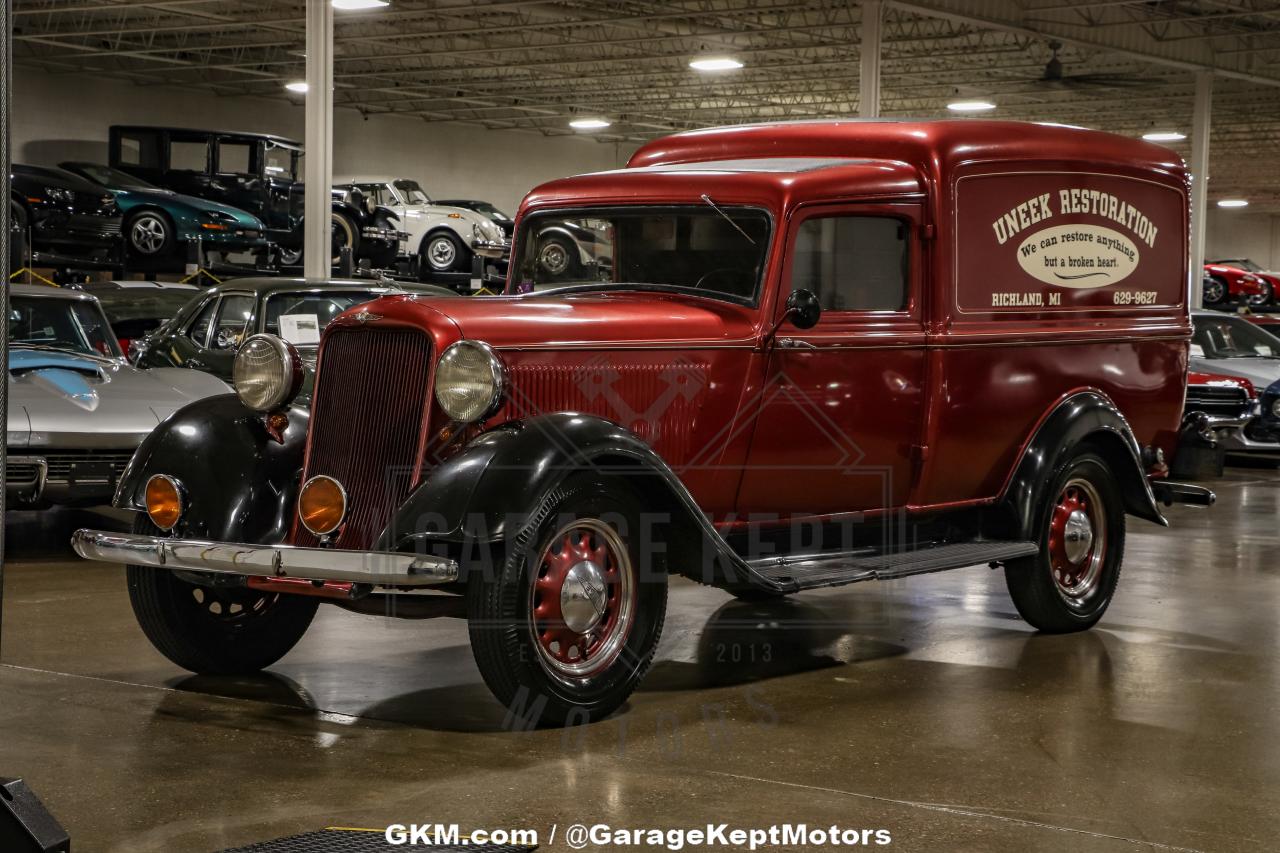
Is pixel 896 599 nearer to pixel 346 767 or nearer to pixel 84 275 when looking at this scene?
pixel 346 767

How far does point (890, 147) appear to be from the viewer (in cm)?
668

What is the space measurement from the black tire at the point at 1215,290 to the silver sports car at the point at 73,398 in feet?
69.6

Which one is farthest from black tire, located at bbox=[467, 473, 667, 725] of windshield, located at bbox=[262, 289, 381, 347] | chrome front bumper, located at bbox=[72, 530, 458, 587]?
windshield, located at bbox=[262, 289, 381, 347]

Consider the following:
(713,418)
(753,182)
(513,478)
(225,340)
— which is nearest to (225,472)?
(513,478)

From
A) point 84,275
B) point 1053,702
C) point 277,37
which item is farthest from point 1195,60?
point 1053,702

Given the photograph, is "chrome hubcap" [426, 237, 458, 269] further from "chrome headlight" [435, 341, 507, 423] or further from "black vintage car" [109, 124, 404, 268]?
"chrome headlight" [435, 341, 507, 423]

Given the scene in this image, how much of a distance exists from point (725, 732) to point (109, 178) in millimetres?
15238

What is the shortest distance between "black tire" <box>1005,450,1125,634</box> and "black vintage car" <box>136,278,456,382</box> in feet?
16.9

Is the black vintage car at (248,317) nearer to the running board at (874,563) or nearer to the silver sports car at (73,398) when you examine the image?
the silver sports car at (73,398)

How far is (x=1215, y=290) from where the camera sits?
26969 mm

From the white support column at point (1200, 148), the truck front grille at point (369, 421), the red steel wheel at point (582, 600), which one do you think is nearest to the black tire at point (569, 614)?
the red steel wheel at point (582, 600)

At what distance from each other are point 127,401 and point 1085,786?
624 cm

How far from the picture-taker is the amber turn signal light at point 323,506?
5465 mm

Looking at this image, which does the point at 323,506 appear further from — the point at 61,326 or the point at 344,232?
the point at 344,232
